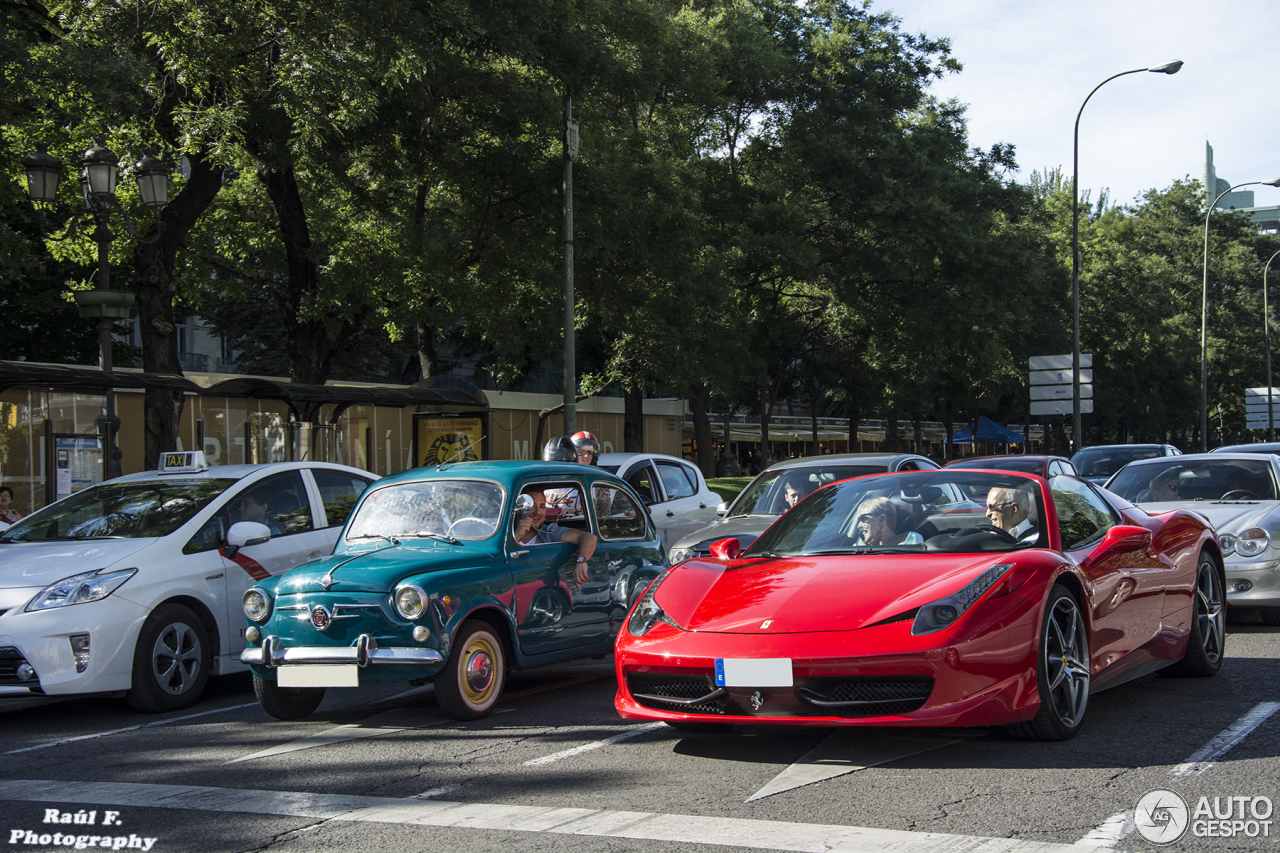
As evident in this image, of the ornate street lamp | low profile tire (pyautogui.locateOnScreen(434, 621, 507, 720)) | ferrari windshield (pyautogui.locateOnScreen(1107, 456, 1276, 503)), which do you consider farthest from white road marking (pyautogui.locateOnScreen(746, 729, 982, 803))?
the ornate street lamp

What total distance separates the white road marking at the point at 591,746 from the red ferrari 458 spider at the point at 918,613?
42 cm

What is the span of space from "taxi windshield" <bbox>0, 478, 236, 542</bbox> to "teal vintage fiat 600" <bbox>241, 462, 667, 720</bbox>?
1.46m

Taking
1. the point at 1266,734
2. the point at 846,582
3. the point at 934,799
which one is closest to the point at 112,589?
the point at 846,582

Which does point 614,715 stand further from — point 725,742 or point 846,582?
point 846,582

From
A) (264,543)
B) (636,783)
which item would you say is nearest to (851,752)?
(636,783)

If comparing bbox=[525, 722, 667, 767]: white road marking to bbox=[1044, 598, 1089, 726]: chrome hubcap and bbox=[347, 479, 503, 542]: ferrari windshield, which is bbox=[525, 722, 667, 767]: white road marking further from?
bbox=[1044, 598, 1089, 726]: chrome hubcap

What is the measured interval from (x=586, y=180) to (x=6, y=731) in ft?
53.2

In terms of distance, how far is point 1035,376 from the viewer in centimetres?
3098

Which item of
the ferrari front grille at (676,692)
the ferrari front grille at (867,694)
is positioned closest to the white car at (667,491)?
the ferrari front grille at (676,692)

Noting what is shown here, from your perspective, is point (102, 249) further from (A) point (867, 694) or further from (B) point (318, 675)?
(A) point (867, 694)

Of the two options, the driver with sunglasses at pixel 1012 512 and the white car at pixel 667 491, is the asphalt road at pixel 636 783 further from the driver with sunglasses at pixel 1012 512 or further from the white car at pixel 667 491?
the white car at pixel 667 491

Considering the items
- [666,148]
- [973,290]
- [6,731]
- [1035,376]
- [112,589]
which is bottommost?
[6,731]

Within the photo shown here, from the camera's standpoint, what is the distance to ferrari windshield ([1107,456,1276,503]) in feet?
37.1

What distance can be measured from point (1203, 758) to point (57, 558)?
263 inches
